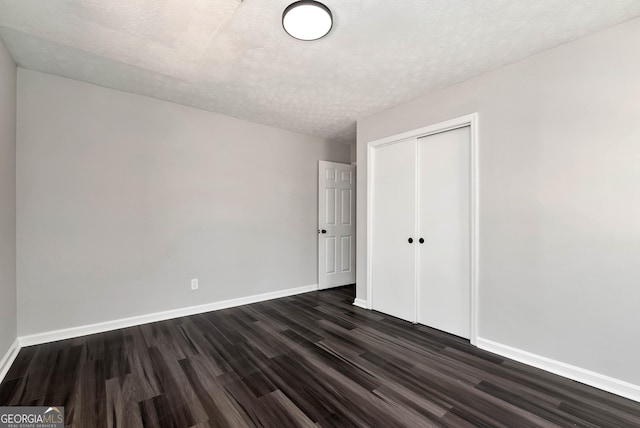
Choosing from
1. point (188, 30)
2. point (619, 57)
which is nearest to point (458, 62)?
point (619, 57)

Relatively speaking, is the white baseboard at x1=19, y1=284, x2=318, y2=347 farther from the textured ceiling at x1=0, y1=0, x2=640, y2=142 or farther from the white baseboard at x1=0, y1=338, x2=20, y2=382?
the textured ceiling at x1=0, y1=0, x2=640, y2=142

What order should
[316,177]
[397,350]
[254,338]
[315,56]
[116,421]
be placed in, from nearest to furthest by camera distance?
[116,421] → [315,56] → [397,350] → [254,338] → [316,177]

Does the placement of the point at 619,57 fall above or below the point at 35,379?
above

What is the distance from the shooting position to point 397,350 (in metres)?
2.42

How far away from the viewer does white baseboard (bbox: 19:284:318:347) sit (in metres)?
2.47

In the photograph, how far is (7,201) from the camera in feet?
7.10

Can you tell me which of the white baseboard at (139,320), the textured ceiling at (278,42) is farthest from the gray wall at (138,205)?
the textured ceiling at (278,42)

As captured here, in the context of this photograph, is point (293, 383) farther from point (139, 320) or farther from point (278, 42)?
point (278, 42)

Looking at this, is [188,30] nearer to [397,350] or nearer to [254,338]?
[254,338]

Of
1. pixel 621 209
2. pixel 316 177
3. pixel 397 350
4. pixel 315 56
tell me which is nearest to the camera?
pixel 621 209

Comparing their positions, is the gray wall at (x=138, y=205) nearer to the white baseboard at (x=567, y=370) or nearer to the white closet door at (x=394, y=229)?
the white closet door at (x=394, y=229)

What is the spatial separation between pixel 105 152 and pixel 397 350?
3419 millimetres

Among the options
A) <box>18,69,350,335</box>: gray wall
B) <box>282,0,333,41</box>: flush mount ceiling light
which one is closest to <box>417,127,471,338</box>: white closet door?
<box>282,0,333,41</box>: flush mount ceiling light

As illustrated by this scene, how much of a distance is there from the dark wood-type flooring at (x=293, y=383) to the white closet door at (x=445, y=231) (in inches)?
10.6
